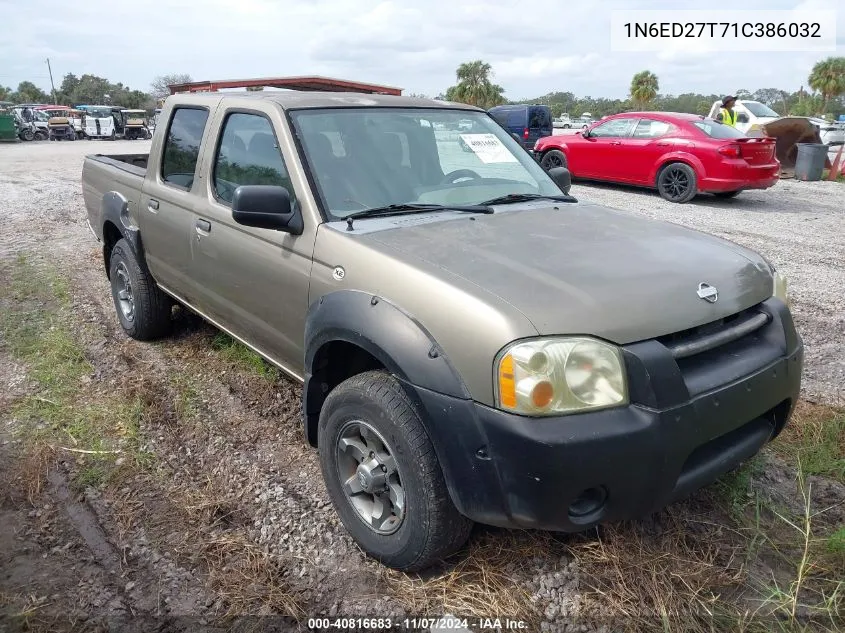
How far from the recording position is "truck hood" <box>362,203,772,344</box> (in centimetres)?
207

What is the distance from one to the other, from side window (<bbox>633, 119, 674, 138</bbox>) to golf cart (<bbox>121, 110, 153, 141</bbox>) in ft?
99.6

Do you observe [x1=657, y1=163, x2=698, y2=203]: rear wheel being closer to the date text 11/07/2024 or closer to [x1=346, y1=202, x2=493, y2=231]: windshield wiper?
[x1=346, y1=202, x2=493, y2=231]: windshield wiper

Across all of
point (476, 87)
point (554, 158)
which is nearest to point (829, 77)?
point (476, 87)

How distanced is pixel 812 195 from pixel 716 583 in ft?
40.9

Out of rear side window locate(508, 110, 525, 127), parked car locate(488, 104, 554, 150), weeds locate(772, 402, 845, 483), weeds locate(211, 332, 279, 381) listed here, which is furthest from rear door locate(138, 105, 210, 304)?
rear side window locate(508, 110, 525, 127)

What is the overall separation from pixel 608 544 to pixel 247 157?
2.58 m

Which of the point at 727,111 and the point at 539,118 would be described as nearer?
the point at 727,111

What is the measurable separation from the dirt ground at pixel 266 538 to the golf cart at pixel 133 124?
34.8m

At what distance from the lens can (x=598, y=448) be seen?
1.92m

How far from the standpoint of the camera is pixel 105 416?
3676 millimetres

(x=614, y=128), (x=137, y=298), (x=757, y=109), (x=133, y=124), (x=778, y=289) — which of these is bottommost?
(x=137, y=298)

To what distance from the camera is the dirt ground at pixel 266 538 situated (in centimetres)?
230

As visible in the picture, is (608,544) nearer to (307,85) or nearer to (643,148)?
(307,85)

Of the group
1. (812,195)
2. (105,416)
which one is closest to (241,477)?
(105,416)
